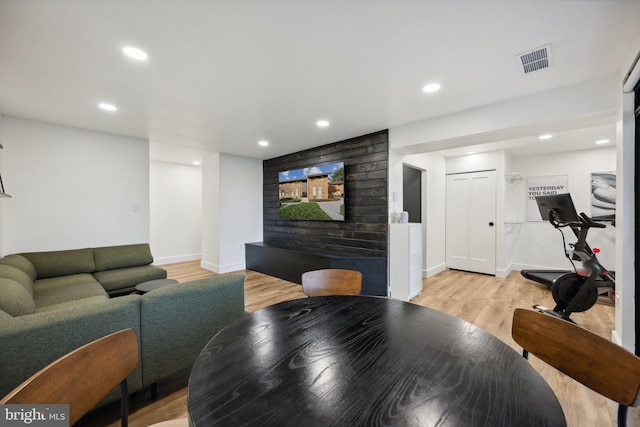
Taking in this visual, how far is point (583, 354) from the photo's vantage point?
0.93 m

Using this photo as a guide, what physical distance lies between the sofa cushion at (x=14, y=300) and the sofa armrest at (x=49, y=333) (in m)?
0.49

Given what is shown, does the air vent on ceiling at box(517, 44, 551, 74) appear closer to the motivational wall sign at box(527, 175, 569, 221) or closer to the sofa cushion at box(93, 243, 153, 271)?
the motivational wall sign at box(527, 175, 569, 221)

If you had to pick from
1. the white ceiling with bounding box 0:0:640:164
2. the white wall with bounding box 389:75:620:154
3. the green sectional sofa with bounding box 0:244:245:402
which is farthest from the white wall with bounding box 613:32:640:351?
the green sectional sofa with bounding box 0:244:245:402

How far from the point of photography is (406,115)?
318cm

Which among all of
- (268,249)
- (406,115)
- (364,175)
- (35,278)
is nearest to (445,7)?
(406,115)

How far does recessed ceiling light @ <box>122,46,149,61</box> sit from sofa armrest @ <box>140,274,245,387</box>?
175 centimetres

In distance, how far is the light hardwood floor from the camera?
63.4 inches

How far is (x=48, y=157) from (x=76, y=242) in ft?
3.95

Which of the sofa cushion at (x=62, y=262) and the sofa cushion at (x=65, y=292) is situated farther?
the sofa cushion at (x=62, y=262)

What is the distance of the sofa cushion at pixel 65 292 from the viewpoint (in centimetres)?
227

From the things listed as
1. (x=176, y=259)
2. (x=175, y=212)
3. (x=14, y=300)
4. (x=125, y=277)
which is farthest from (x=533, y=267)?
(x=175, y=212)

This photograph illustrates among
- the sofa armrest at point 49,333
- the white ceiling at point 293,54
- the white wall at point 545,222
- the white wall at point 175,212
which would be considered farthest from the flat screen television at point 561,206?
the white wall at point 175,212

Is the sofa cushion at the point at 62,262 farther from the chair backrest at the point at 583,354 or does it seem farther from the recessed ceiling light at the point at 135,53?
the chair backrest at the point at 583,354

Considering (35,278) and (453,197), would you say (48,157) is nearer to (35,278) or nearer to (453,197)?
(35,278)
